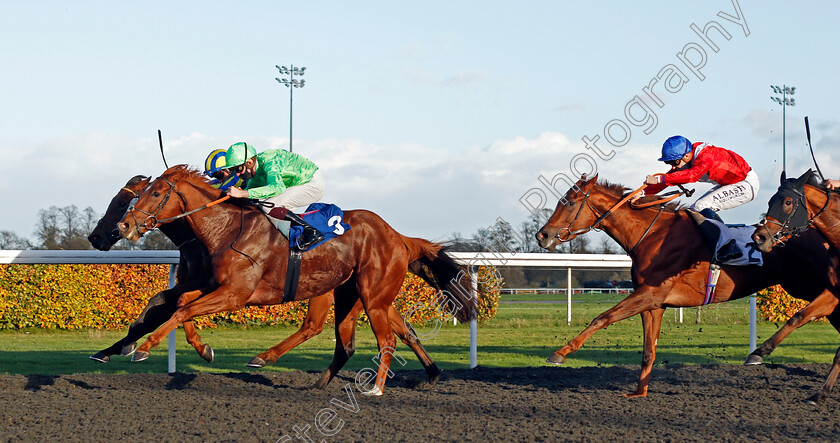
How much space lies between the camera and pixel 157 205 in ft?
17.7

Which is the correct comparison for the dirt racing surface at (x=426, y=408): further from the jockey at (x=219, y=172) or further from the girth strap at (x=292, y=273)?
the jockey at (x=219, y=172)

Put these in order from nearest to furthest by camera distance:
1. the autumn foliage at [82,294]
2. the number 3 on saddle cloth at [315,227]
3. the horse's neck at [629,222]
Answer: the number 3 on saddle cloth at [315,227], the horse's neck at [629,222], the autumn foliage at [82,294]

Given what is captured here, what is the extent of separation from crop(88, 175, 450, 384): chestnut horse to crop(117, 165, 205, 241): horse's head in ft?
0.93

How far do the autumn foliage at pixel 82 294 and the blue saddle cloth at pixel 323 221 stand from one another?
5.60 metres

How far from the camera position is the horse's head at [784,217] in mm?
5109

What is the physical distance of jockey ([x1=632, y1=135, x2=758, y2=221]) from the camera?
5895 mm

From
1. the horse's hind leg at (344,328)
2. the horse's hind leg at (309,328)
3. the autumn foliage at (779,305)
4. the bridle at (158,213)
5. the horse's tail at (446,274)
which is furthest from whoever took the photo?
the autumn foliage at (779,305)

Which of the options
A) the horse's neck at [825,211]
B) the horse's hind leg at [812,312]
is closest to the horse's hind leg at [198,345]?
the horse's hind leg at [812,312]

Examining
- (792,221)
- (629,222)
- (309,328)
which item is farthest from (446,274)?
(792,221)

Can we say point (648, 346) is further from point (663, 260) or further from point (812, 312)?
point (812, 312)

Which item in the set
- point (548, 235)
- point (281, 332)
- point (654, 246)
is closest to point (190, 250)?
point (548, 235)

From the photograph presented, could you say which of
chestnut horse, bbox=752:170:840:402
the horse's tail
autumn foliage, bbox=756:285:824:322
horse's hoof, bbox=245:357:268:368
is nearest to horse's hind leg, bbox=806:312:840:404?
chestnut horse, bbox=752:170:840:402

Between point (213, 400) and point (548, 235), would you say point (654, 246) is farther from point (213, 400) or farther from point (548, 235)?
point (213, 400)

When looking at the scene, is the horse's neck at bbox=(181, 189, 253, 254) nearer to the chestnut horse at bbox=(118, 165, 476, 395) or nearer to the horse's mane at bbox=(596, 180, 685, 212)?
the chestnut horse at bbox=(118, 165, 476, 395)
